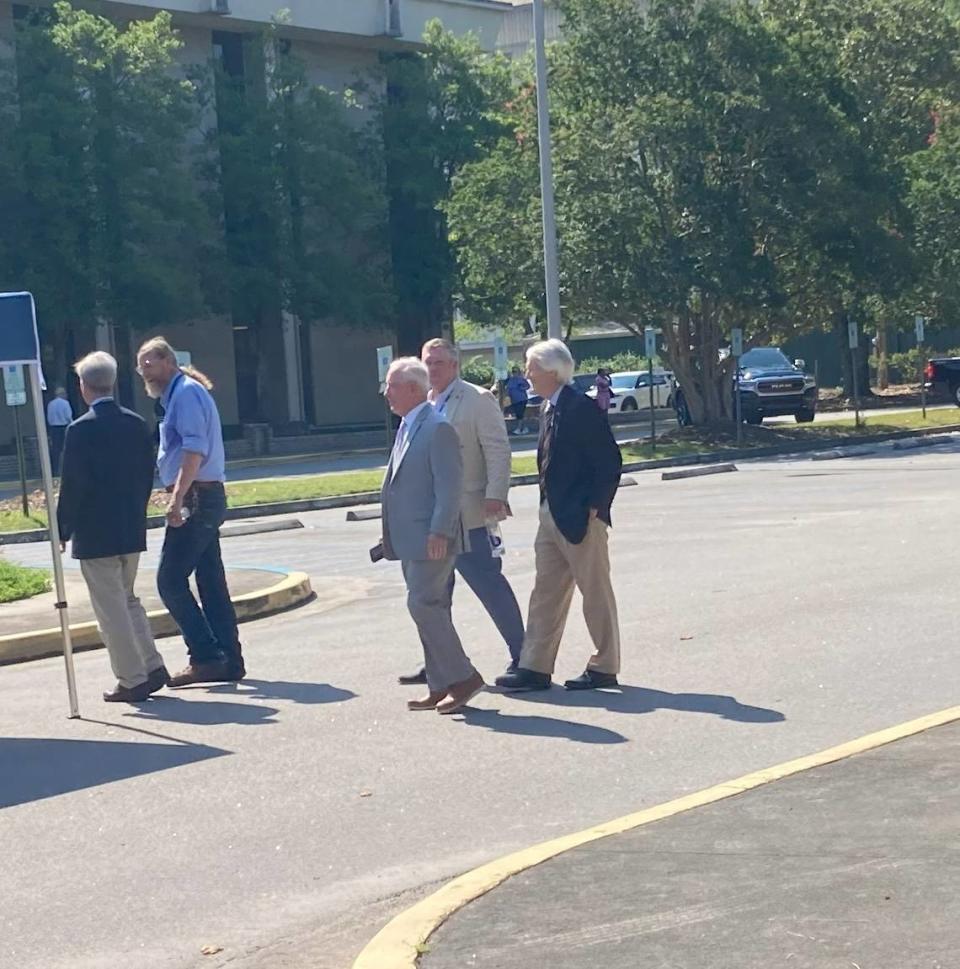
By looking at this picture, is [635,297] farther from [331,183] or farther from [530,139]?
[331,183]

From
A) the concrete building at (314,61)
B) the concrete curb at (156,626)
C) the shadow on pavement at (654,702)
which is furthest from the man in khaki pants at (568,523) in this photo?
the concrete building at (314,61)

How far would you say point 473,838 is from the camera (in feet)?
22.5

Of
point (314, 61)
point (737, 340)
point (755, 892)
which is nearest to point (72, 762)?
point (755, 892)

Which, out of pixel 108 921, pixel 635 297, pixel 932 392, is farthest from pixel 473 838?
pixel 932 392

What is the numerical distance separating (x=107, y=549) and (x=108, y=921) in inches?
167

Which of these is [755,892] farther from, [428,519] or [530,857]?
[428,519]

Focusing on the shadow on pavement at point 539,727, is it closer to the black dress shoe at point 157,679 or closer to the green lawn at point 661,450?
the black dress shoe at point 157,679

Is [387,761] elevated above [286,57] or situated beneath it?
situated beneath

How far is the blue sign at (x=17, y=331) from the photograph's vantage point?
9.93 m

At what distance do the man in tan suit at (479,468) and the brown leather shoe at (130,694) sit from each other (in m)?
1.86

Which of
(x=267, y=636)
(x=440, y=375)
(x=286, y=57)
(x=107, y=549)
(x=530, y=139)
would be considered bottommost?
(x=267, y=636)

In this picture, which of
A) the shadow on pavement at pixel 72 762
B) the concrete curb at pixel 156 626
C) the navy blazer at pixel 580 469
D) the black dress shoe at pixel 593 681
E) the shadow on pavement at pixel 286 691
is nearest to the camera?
the shadow on pavement at pixel 72 762

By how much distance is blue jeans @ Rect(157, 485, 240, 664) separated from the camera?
1056cm

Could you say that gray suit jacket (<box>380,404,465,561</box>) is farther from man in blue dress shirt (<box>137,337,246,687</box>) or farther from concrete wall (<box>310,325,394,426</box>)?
concrete wall (<box>310,325,394,426</box>)
